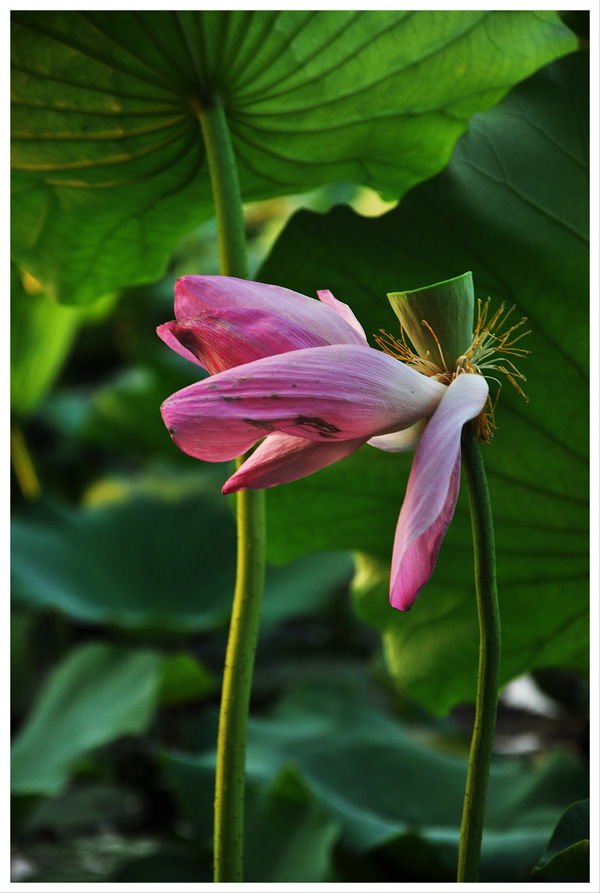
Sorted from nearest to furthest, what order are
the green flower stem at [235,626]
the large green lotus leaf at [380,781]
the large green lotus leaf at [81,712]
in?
the green flower stem at [235,626], the large green lotus leaf at [380,781], the large green lotus leaf at [81,712]

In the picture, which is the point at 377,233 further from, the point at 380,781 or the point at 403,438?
the point at 380,781

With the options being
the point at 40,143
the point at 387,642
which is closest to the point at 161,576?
the point at 387,642

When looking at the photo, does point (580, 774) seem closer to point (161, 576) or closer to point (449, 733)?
point (449, 733)

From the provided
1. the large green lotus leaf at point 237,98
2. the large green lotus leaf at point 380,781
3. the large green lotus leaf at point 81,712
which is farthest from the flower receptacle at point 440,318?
the large green lotus leaf at point 81,712

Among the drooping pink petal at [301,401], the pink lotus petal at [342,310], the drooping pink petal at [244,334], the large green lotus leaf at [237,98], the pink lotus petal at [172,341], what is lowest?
the drooping pink petal at [301,401]

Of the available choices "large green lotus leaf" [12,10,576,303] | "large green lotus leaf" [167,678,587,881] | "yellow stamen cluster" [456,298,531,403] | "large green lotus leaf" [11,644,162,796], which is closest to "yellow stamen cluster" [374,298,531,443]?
"yellow stamen cluster" [456,298,531,403]

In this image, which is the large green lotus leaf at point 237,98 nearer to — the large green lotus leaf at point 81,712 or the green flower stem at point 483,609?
the green flower stem at point 483,609

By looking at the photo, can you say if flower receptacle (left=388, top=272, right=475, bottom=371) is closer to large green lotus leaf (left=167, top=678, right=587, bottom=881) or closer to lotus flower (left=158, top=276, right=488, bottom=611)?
lotus flower (left=158, top=276, right=488, bottom=611)
